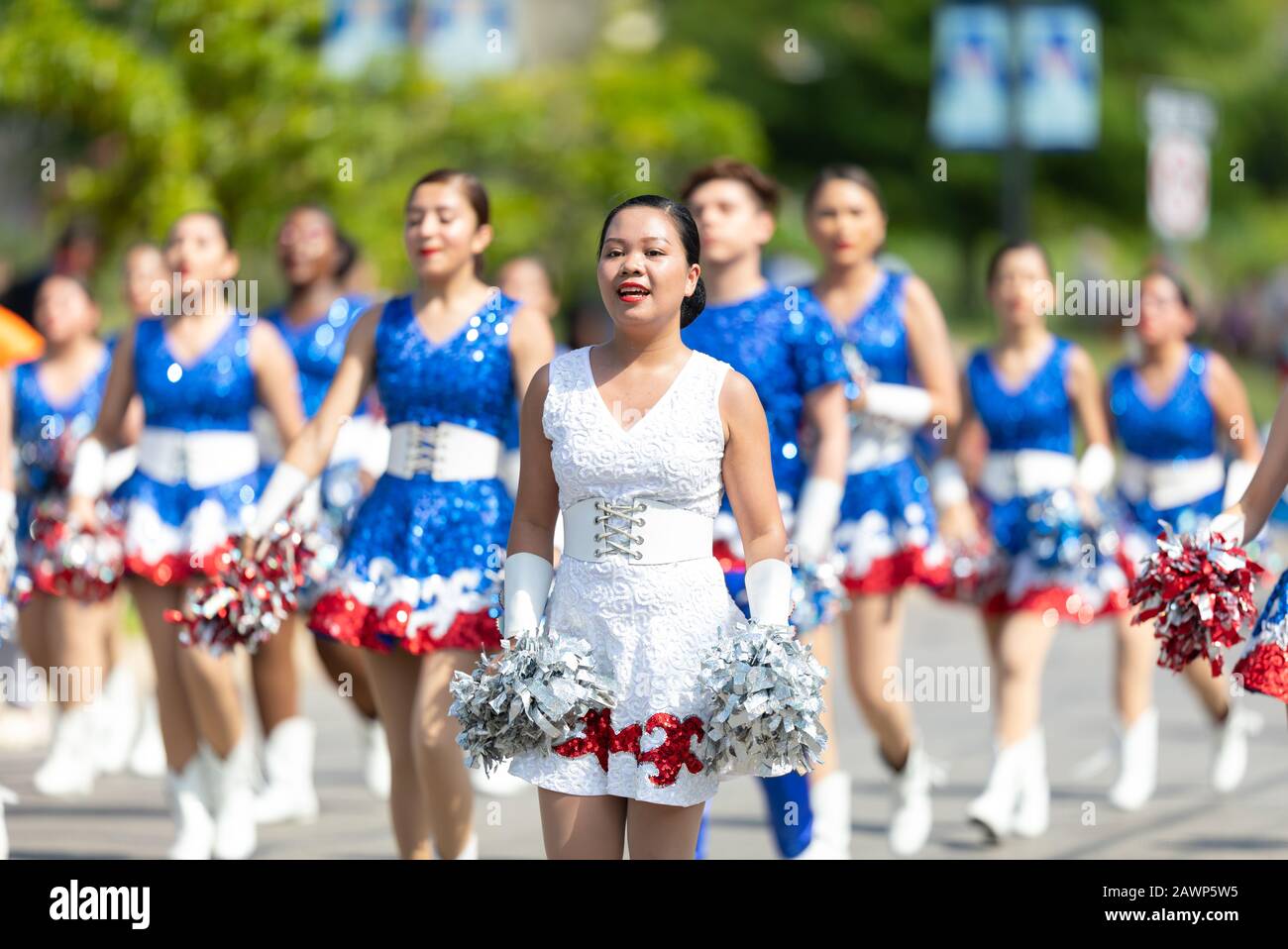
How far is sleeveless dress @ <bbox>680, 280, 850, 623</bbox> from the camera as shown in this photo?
18.9 feet

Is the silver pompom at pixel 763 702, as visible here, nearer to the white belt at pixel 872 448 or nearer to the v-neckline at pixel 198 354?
the white belt at pixel 872 448

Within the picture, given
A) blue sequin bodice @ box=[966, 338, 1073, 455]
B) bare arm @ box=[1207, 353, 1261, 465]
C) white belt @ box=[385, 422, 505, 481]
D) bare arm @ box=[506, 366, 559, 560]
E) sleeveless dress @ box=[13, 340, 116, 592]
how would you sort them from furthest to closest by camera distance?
sleeveless dress @ box=[13, 340, 116, 592], bare arm @ box=[1207, 353, 1261, 465], blue sequin bodice @ box=[966, 338, 1073, 455], white belt @ box=[385, 422, 505, 481], bare arm @ box=[506, 366, 559, 560]

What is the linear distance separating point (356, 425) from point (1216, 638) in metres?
4.51

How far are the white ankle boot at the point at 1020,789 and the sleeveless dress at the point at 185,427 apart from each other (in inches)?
105

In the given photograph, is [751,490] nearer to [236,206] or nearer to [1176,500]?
[1176,500]

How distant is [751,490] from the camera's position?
4.41 metres

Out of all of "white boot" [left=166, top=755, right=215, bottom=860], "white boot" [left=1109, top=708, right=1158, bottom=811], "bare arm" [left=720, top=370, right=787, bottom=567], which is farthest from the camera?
"white boot" [left=1109, top=708, right=1158, bottom=811]

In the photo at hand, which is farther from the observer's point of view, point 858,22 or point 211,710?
point 858,22

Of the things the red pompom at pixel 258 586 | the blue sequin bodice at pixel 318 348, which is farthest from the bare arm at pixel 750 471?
the blue sequin bodice at pixel 318 348

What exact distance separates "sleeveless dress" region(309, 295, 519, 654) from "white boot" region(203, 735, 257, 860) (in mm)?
1392

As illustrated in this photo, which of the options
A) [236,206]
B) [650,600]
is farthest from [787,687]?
[236,206]

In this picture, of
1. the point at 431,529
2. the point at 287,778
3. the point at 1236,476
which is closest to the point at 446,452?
the point at 431,529

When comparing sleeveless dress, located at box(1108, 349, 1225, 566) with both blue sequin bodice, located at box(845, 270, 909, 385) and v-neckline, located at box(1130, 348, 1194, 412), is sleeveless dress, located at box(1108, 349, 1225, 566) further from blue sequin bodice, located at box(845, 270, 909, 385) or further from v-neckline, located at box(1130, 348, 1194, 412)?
blue sequin bodice, located at box(845, 270, 909, 385)

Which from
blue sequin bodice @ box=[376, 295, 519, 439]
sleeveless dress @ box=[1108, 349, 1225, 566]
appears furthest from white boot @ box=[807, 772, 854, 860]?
sleeveless dress @ box=[1108, 349, 1225, 566]
